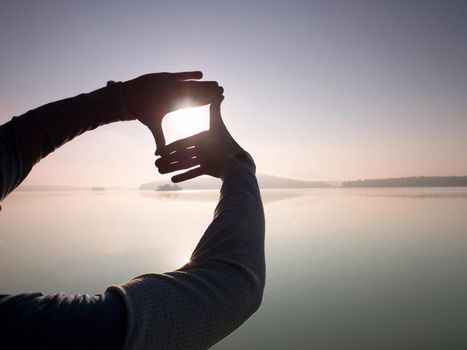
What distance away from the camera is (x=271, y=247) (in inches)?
Result: 446

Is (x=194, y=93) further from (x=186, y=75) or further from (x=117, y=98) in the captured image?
(x=117, y=98)

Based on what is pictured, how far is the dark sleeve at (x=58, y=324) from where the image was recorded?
1.61ft

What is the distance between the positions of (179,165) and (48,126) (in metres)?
0.44

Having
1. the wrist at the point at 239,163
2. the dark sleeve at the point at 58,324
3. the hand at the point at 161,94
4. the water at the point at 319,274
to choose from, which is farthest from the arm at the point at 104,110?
the water at the point at 319,274

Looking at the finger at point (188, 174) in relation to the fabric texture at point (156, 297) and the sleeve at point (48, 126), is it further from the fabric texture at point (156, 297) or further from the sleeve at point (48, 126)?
the sleeve at point (48, 126)

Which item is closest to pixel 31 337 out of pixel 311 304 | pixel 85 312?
pixel 85 312

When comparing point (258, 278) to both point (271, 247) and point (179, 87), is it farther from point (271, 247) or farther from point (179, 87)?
point (271, 247)

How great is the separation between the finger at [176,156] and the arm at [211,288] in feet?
0.67

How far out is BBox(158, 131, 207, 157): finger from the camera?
981 millimetres

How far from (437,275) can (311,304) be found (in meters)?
4.27

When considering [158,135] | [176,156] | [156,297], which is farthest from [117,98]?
[156,297]

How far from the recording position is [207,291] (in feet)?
2.04

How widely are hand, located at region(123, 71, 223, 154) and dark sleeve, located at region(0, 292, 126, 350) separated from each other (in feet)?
1.92

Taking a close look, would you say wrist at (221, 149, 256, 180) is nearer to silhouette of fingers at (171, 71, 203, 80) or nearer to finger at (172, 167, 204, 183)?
finger at (172, 167, 204, 183)
